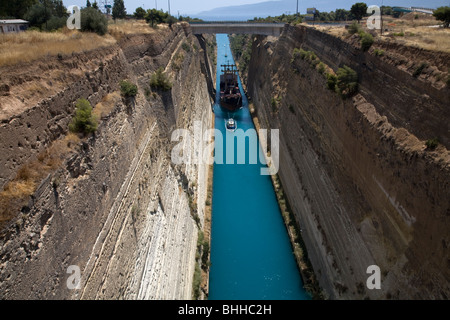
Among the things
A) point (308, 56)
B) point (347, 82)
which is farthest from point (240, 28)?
point (347, 82)

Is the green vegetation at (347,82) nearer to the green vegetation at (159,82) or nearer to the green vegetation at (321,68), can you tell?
the green vegetation at (321,68)

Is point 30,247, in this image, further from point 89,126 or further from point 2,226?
point 89,126

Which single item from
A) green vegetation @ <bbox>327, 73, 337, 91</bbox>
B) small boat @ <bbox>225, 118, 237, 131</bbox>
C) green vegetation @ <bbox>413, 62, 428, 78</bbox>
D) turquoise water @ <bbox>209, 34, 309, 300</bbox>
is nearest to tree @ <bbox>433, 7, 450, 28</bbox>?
green vegetation @ <bbox>327, 73, 337, 91</bbox>

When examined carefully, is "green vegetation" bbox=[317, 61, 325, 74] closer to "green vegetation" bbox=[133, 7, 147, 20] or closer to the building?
the building

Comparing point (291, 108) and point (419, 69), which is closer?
point (419, 69)

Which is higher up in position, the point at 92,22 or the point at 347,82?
the point at 92,22

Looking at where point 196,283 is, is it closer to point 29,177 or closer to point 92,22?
point 29,177
